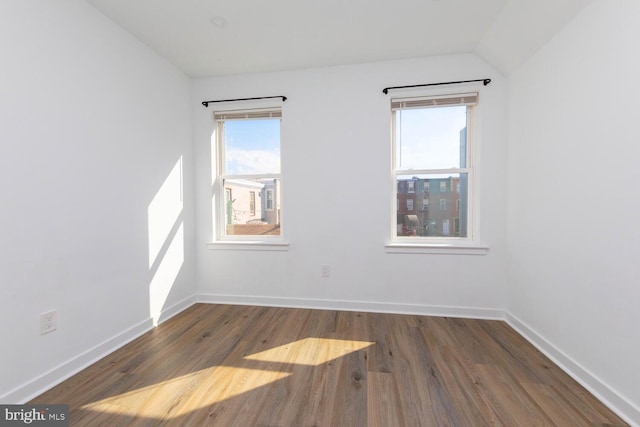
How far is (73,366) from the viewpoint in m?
1.71

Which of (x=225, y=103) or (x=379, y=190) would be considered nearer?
(x=379, y=190)

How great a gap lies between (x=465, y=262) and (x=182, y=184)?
122 inches

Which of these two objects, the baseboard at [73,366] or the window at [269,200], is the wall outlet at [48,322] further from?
the window at [269,200]

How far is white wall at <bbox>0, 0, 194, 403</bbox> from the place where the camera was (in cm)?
142

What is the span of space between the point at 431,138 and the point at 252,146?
201 centimetres

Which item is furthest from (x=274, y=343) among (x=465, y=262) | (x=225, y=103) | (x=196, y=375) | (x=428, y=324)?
(x=225, y=103)

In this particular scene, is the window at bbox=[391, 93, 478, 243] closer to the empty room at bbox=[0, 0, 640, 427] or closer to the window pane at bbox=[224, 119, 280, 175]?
the empty room at bbox=[0, 0, 640, 427]

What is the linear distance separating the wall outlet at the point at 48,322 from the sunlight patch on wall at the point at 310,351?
4.06 feet

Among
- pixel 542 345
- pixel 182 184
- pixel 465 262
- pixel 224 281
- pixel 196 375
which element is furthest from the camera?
pixel 224 281

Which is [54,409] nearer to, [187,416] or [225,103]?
[187,416]

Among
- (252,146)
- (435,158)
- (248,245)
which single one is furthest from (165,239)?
(435,158)

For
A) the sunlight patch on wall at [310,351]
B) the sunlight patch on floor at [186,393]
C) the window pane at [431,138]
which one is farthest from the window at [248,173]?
the sunlight patch on floor at [186,393]

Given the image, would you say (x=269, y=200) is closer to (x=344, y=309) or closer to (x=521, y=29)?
(x=344, y=309)

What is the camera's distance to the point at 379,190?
268 cm
